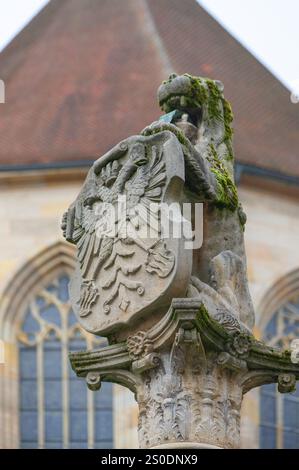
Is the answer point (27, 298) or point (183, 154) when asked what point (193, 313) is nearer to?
point (183, 154)

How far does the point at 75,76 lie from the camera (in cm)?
2897

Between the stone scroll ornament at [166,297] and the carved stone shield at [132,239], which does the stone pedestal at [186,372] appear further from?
the carved stone shield at [132,239]

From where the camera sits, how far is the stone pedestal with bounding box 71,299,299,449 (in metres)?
7.82

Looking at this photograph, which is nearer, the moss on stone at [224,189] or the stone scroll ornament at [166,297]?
the stone scroll ornament at [166,297]

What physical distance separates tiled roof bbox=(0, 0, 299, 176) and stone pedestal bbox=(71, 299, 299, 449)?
62.2 feet

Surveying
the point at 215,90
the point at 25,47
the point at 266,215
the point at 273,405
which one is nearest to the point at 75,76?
the point at 25,47

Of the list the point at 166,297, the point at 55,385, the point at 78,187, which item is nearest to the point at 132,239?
the point at 166,297

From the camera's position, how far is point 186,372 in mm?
7945

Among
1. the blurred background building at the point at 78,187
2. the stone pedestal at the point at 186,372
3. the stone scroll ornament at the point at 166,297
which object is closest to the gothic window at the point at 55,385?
the blurred background building at the point at 78,187

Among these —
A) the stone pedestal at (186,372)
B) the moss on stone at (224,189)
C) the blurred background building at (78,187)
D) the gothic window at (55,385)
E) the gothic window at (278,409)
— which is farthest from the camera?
the gothic window at (278,409)

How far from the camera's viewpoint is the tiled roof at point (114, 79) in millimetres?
27734

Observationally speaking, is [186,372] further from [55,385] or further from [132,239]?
[55,385]
